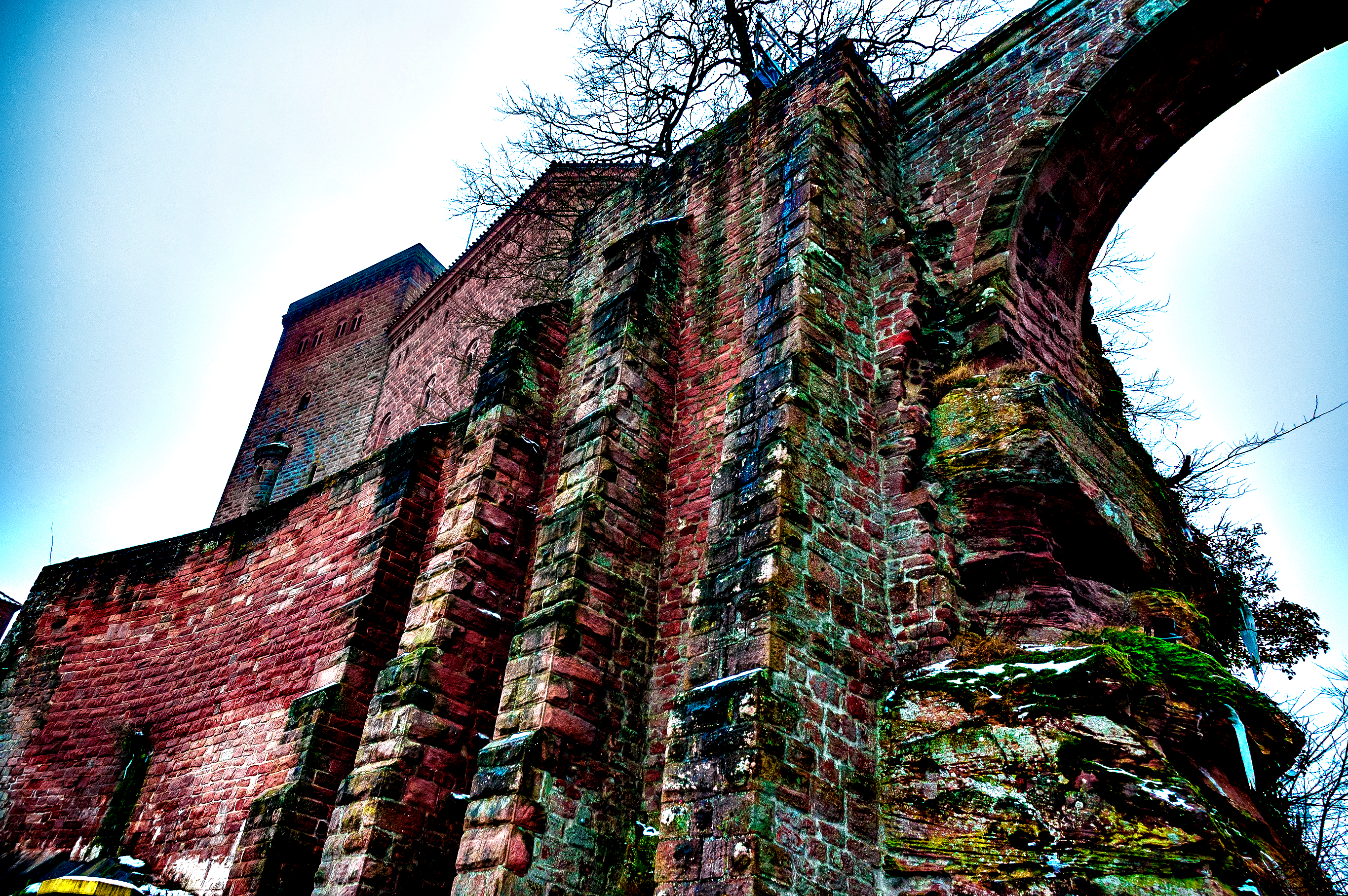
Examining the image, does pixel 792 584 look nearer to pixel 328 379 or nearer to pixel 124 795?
pixel 124 795

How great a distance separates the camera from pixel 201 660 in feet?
33.0

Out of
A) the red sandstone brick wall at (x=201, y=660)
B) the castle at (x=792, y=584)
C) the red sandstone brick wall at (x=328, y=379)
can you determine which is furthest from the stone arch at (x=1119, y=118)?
the red sandstone brick wall at (x=328, y=379)

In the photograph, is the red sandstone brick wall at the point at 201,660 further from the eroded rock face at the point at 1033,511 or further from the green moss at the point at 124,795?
the eroded rock face at the point at 1033,511

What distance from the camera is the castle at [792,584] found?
14.0ft

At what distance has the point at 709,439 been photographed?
6.59 meters

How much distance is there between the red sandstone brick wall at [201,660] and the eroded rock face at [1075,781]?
5054mm

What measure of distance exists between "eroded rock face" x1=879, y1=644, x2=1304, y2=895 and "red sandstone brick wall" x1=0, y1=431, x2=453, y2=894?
5054 mm

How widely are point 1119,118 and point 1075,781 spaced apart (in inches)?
209

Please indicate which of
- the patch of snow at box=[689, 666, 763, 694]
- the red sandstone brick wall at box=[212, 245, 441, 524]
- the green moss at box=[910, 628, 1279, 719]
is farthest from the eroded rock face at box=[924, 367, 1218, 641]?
the red sandstone brick wall at box=[212, 245, 441, 524]

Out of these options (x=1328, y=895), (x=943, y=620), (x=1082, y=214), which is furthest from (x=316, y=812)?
(x=1082, y=214)

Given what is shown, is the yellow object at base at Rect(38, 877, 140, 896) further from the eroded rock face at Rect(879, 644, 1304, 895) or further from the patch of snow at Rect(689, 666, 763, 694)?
the eroded rock face at Rect(879, 644, 1304, 895)

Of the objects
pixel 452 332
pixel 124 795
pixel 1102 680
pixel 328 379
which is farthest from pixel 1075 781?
pixel 328 379

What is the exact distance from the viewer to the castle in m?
4.27

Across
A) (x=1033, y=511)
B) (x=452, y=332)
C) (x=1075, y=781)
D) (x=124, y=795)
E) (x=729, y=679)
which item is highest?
(x=452, y=332)
